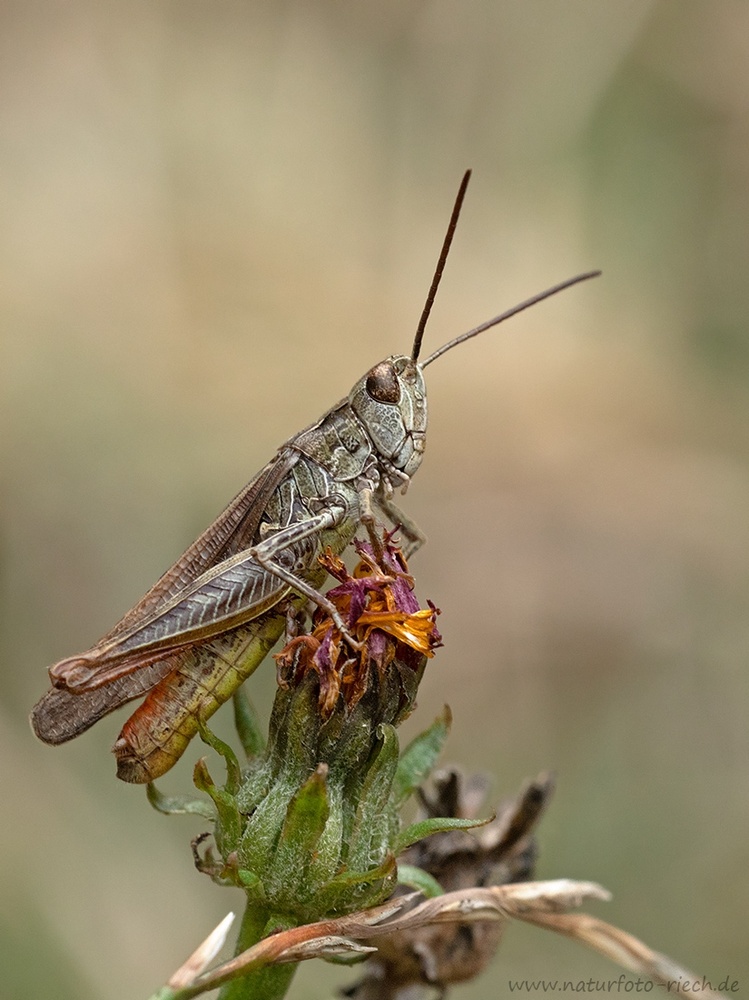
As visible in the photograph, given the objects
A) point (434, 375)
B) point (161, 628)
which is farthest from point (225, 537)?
point (434, 375)

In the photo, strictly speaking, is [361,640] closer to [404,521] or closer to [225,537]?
[225,537]

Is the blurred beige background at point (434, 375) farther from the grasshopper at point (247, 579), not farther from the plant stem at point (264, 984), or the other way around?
the plant stem at point (264, 984)

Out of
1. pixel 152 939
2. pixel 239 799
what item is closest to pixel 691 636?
pixel 152 939

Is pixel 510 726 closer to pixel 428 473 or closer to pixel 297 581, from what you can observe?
pixel 428 473

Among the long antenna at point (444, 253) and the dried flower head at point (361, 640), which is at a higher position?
the long antenna at point (444, 253)

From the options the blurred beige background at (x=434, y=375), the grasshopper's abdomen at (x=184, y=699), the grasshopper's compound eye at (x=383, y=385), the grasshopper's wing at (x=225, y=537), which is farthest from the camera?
the blurred beige background at (x=434, y=375)

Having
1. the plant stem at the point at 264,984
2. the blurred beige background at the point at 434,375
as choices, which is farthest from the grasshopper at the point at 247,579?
the blurred beige background at the point at 434,375
